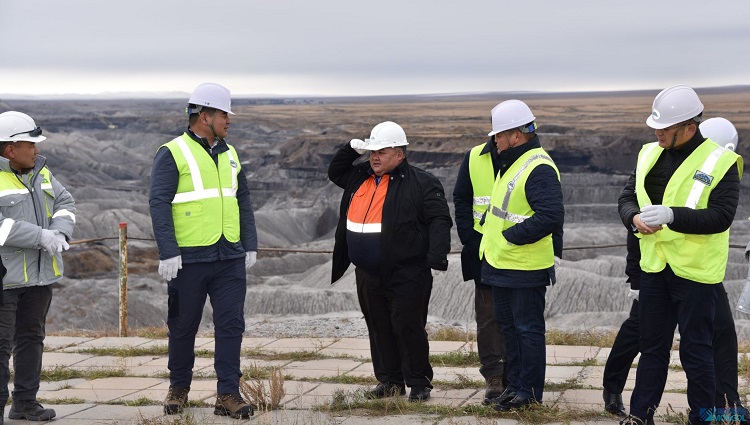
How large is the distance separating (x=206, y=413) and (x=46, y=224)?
172 cm

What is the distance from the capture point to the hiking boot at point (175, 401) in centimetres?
739

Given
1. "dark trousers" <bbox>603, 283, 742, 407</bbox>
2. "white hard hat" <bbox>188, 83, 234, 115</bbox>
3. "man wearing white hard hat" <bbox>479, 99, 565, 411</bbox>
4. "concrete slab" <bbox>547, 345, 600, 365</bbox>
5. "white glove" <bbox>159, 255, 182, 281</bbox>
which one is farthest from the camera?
"concrete slab" <bbox>547, 345, 600, 365</bbox>

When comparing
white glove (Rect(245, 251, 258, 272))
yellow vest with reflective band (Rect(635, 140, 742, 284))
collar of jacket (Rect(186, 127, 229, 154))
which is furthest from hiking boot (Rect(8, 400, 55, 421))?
yellow vest with reflective band (Rect(635, 140, 742, 284))

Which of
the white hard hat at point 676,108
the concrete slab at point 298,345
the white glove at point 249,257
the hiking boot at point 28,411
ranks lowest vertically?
the concrete slab at point 298,345

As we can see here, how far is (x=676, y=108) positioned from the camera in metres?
6.08

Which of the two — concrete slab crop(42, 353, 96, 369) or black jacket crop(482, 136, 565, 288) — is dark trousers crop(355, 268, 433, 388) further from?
concrete slab crop(42, 353, 96, 369)

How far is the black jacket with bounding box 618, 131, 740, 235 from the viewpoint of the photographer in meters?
5.97

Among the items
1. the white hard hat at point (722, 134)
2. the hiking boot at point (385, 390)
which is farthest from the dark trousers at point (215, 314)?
the white hard hat at point (722, 134)

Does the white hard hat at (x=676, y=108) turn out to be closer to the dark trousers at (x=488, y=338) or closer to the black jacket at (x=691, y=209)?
the black jacket at (x=691, y=209)

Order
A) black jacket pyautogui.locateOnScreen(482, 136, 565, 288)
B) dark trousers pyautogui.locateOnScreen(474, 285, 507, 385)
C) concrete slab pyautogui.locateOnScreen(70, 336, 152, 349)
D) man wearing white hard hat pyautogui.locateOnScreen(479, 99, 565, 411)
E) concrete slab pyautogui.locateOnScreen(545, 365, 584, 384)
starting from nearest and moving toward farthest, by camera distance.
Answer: black jacket pyautogui.locateOnScreen(482, 136, 565, 288), man wearing white hard hat pyautogui.locateOnScreen(479, 99, 565, 411), dark trousers pyautogui.locateOnScreen(474, 285, 507, 385), concrete slab pyautogui.locateOnScreen(545, 365, 584, 384), concrete slab pyautogui.locateOnScreen(70, 336, 152, 349)

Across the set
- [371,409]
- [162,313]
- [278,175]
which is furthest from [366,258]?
[278,175]

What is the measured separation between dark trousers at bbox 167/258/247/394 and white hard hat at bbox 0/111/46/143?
1.36 m

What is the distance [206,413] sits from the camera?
7.39 metres

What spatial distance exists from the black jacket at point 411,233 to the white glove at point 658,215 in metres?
1.76
